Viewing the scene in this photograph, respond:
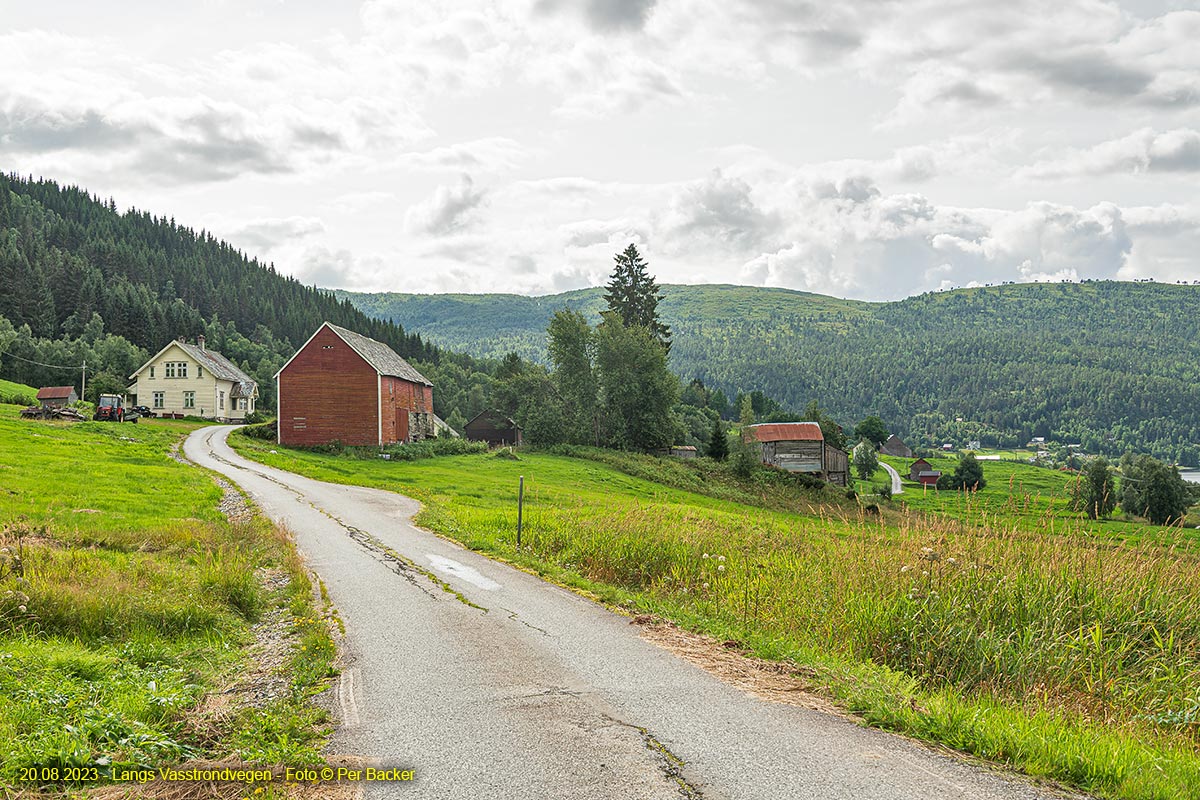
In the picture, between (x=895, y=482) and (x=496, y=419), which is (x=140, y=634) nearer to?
(x=496, y=419)

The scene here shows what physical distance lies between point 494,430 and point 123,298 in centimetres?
6920

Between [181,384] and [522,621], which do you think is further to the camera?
[181,384]

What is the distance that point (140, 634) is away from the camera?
33.1 ft

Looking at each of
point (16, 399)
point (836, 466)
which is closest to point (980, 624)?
point (16, 399)

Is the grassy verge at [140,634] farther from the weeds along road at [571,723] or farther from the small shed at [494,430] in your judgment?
the small shed at [494,430]

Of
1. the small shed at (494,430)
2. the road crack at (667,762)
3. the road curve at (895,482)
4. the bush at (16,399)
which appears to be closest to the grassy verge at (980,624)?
the road crack at (667,762)

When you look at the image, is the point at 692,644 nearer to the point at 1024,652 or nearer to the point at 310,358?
the point at 1024,652

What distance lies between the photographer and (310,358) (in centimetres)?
5944

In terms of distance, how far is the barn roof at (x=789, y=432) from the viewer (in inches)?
3191

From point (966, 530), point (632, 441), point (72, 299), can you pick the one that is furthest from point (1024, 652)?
point (72, 299)

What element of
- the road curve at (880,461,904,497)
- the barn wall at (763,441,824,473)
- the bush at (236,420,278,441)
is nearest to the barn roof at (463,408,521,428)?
the barn wall at (763,441,824,473)

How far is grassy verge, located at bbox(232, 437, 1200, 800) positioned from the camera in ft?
20.9

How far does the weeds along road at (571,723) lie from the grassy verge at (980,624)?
0.79 metres

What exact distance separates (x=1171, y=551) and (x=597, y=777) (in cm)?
944
